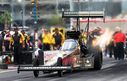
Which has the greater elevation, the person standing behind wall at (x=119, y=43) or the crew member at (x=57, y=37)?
the crew member at (x=57, y=37)

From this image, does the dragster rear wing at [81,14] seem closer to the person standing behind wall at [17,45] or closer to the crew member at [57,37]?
the crew member at [57,37]

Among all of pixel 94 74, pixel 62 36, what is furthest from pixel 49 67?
pixel 62 36

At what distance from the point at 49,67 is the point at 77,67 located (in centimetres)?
204

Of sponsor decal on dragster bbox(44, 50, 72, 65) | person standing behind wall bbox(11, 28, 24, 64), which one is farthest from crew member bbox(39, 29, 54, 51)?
sponsor decal on dragster bbox(44, 50, 72, 65)

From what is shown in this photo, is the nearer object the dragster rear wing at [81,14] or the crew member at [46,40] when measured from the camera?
the dragster rear wing at [81,14]

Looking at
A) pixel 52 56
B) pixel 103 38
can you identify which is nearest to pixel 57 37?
pixel 103 38

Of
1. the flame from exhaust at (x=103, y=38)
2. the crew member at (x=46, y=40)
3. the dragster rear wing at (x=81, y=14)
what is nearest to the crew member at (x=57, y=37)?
the crew member at (x=46, y=40)

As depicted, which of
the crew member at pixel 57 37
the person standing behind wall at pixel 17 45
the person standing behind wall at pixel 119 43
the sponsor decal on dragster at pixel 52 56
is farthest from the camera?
the person standing behind wall at pixel 119 43

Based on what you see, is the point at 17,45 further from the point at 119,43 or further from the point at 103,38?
the point at 119,43

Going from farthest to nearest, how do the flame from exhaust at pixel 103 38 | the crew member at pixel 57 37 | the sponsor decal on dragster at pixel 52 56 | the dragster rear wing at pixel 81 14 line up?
1. the crew member at pixel 57 37
2. the flame from exhaust at pixel 103 38
3. the dragster rear wing at pixel 81 14
4. the sponsor decal on dragster at pixel 52 56

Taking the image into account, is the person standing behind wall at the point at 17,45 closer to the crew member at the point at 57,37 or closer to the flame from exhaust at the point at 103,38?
the crew member at the point at 57,37

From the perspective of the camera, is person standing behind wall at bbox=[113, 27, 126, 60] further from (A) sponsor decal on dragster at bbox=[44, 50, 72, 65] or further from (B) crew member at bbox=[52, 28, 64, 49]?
(A) sponsor decal on dragster at bbox=[44, 50, 72, 65]

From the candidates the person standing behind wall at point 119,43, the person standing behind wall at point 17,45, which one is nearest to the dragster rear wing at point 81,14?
the person standing behind wall at point 17,45

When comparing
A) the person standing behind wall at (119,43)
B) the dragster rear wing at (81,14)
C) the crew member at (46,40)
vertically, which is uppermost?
the dragster rear wing at (81,14)
